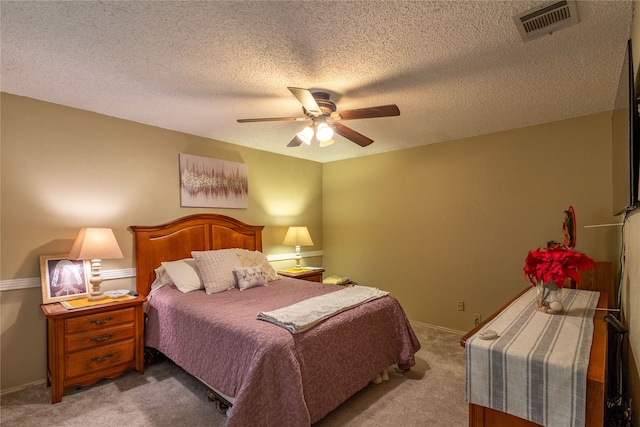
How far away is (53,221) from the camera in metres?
2.73

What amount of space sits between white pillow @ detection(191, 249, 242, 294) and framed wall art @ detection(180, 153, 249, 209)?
74cm

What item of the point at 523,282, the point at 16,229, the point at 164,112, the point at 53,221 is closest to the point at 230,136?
the point at 164,112

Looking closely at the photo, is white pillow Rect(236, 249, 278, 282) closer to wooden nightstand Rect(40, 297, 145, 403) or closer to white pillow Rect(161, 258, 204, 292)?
white pillow Rect(161, 258, 204, 292)

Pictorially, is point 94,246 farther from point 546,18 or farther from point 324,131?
point 546,18

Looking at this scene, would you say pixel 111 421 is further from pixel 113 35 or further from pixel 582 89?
pixel 582 89

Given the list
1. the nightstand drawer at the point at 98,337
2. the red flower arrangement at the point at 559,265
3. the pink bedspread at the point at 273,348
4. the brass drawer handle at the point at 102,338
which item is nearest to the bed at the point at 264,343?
the pink bedspread at the point at 273,348

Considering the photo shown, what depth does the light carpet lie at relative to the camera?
2146mm

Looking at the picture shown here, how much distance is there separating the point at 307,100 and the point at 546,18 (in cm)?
136

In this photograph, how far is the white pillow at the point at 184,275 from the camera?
2.99m

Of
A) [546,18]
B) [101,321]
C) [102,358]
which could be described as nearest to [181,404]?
[102,358]

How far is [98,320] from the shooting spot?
2.57 meters

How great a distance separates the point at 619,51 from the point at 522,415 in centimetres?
218

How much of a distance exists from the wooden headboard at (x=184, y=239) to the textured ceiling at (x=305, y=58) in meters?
1.15

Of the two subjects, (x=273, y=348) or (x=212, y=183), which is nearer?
(x=273, y=348)
